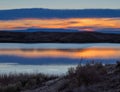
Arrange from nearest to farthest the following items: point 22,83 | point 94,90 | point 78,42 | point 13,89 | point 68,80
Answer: point 94,90, point 68,80, point 13,89, point 22,83, point 78,42

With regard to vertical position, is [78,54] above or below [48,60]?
below

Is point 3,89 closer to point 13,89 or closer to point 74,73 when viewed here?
point 13,89

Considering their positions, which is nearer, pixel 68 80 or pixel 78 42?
pixel 68 80

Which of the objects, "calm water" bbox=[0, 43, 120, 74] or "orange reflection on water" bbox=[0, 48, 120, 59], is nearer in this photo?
"calm water" bbox=[0, 43, 120, 74]

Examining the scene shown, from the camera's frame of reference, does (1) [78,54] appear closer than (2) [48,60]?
No

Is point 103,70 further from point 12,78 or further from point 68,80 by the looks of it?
point 12,78

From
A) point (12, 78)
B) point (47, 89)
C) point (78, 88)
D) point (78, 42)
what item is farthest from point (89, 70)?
point (78, 42)

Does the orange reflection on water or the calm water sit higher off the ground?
the calm water

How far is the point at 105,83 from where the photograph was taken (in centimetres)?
1192

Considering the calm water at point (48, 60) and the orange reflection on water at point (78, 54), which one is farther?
the orange reflection on water at point (78, 54)

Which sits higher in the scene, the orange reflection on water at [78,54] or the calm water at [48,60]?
the calm water at [48,60]

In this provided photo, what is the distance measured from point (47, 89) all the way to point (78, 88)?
2526 millimetres

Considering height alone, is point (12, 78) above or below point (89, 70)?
below

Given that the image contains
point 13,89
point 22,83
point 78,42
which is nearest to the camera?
point 13,89
